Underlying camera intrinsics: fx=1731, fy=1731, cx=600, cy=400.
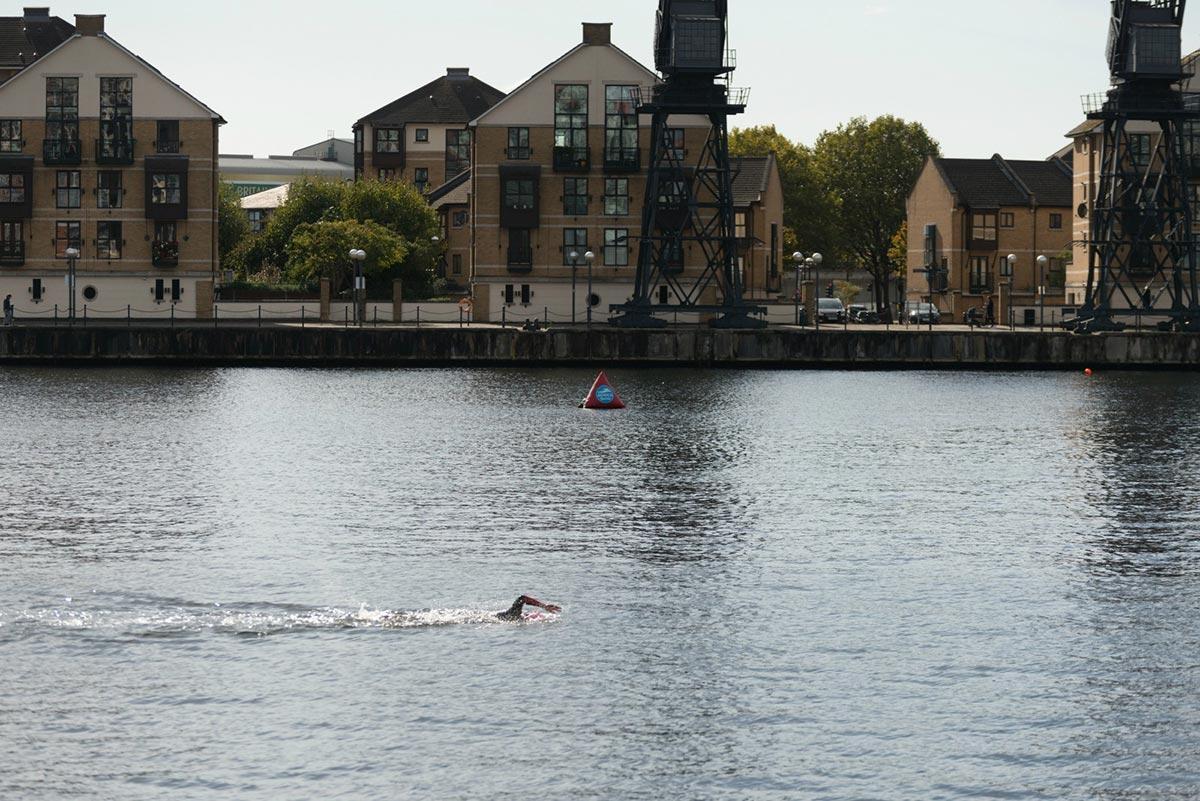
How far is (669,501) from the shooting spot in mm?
41438

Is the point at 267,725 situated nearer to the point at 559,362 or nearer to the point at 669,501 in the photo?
the point at 669,501

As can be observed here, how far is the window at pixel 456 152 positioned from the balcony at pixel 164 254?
66146mm

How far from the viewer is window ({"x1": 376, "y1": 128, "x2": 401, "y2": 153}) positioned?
173875mm

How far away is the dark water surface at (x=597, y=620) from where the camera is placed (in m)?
19.5

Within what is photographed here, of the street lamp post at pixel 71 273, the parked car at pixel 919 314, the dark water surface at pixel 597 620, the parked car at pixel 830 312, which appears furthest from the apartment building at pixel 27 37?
the dark water surface at pixel 597 620

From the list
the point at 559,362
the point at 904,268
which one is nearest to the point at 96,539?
the point at 559,362

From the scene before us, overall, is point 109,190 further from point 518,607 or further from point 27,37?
point 518,607

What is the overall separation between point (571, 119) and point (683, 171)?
8.11 metres

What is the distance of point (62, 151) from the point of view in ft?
357

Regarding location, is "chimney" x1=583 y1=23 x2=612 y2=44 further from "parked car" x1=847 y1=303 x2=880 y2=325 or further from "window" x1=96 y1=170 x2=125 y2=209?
"parked car" x1=847 y1=303 x2=880 y2=325

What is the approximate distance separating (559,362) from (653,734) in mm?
73274

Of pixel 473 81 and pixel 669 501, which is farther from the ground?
pixel 473 81

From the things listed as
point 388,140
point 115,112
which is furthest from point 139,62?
point 388,140

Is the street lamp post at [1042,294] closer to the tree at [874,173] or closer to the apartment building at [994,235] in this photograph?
the apartment building at [994,235]
